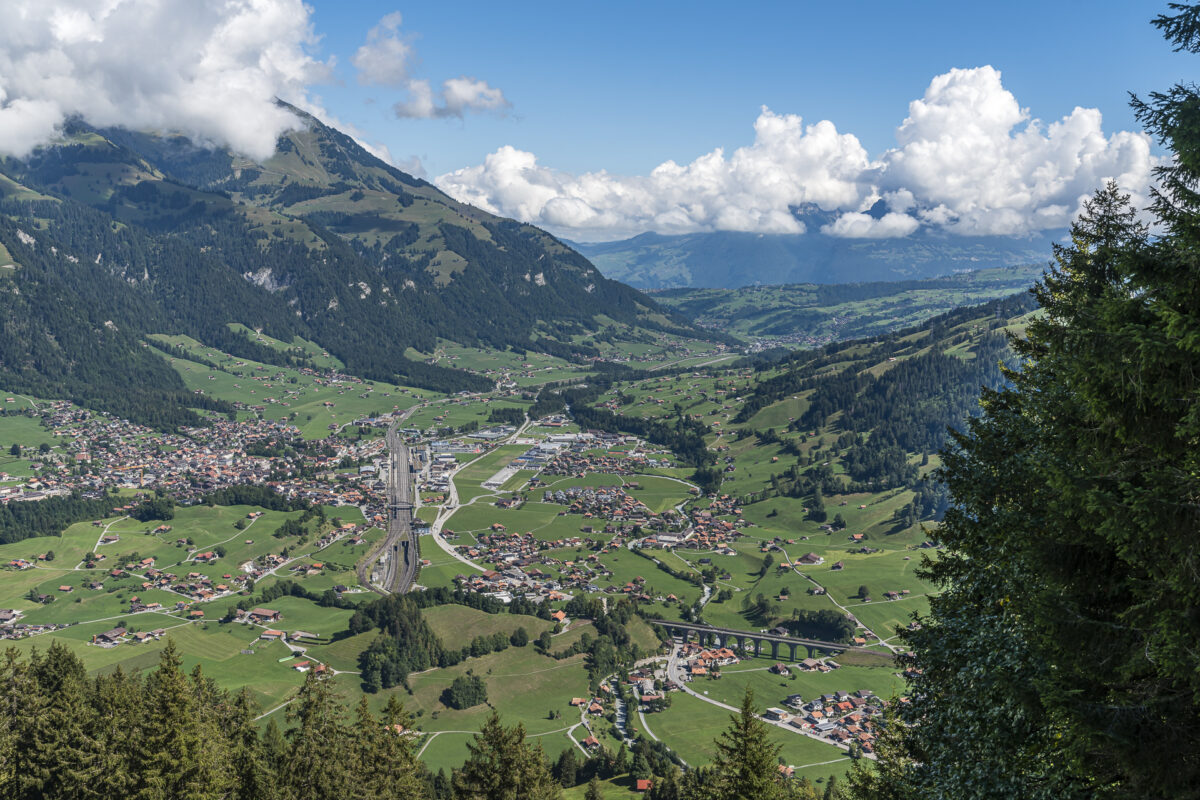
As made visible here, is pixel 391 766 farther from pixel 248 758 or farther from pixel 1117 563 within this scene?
pixel 1117 563

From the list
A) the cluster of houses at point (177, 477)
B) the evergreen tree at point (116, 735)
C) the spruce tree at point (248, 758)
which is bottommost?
the cluster of houses at point (177, 477)

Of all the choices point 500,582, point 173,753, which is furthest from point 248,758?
point 500,582

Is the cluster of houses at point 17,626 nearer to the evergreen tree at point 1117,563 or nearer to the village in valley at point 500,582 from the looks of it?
the village in valley at point 500,582

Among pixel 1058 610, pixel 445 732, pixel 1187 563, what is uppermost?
pixel 1187 563

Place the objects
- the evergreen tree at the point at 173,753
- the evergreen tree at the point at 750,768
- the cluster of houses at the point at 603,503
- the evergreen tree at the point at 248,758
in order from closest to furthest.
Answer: the evergreen tree at the point at 750,768, the evergreen tree at the point at 173,753, the evergreen tree at the point at 248,758, the cluster of houses at the point at 603,503

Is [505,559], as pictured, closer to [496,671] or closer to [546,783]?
[496,671]

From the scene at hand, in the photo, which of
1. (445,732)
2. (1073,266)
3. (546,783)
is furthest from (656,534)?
A: (1073,266)

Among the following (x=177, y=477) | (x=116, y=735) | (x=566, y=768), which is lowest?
(x=566, y=768)

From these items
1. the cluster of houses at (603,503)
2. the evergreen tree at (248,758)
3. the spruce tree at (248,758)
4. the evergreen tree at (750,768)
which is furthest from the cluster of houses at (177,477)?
the evergreen tree at (750,768)

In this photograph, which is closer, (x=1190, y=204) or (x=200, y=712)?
(x=1190, y=204)
